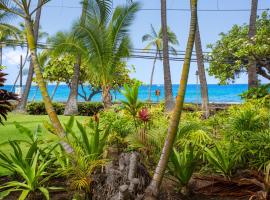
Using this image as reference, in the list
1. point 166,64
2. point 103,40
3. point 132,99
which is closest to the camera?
point 132,99

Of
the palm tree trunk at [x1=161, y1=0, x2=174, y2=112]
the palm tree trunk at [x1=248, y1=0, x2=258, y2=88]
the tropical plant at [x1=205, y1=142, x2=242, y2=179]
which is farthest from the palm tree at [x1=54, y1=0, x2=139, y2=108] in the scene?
the tropical plant at [x1=205, y1=142, x2=242, y2=179]

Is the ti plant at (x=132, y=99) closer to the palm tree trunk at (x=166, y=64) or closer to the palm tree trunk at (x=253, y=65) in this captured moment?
the palm tree trunk at (x=166, y=64)

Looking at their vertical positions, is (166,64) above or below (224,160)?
above

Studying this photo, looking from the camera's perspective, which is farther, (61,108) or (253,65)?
(61,108)

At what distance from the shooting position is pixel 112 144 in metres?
8.22

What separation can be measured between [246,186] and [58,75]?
27.2 metres

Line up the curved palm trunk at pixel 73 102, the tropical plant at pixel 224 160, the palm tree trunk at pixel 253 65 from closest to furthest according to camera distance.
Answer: the tropical plant at pixel 224 160, the palm tree trunk at pixel 253 65, the curved palm trunk at pixel 73 102

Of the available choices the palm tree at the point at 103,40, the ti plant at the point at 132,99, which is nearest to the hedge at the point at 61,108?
the palm tree at the point at 103,40

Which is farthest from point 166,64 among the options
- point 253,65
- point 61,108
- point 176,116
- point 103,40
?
point 176,116

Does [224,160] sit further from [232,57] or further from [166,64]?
[232,57]

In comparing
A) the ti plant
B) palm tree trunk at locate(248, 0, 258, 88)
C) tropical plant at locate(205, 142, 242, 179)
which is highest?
palm tree trunk at locate(248, 0, 258, 88)

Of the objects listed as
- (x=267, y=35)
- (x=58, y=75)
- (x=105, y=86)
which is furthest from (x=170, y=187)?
(x=58, y=75)

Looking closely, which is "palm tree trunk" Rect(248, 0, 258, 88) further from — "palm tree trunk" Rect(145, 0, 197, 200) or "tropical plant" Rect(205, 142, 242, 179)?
"palm tree trunk" Rect(145, 0, 197, 200)

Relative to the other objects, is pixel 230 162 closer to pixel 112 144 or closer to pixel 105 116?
pixel 112 144
